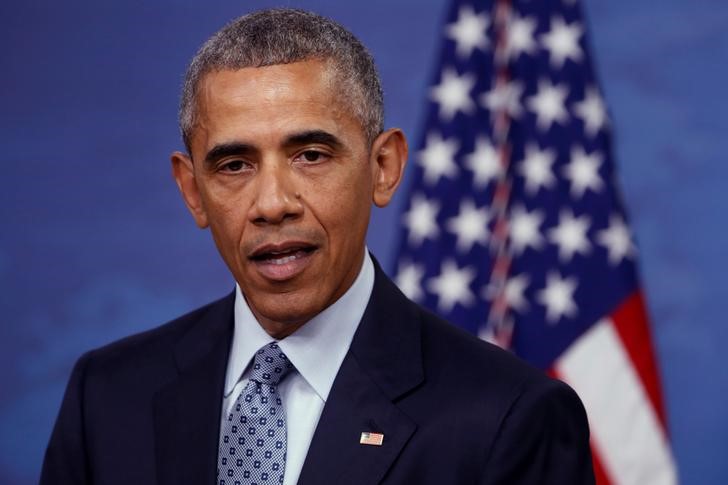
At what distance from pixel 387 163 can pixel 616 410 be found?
2.22m

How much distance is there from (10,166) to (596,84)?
2.29m

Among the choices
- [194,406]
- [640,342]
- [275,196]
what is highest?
[640,342]

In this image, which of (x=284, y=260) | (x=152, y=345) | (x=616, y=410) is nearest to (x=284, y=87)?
(x=284, y=260)

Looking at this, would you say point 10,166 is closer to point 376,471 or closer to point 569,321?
point 569,321

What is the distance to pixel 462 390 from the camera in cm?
210

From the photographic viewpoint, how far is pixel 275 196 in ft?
6.58

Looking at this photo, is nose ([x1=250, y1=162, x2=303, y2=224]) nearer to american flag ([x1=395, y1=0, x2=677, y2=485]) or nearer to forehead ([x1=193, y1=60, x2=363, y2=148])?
forehead ([x1=193, y1=60, x2=363, y2=148])

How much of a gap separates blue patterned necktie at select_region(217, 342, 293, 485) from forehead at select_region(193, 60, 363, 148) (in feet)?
1.35

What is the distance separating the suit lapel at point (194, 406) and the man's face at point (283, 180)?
0.22 m

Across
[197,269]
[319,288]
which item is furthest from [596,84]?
[319,288]

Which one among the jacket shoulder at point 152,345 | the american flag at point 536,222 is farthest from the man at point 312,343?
the american flag at point 536,222

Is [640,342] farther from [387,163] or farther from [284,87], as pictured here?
[284,87]

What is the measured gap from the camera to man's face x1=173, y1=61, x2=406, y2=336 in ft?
6.64

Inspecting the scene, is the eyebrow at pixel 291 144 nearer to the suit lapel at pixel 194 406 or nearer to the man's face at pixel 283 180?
the man's face at pixel 283 180
